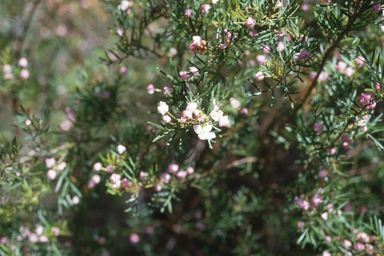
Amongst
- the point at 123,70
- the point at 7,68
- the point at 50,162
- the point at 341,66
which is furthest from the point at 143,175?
the point at 7,68

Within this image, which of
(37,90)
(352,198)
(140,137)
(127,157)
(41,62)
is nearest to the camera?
(127,157)

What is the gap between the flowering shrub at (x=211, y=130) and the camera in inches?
29.0

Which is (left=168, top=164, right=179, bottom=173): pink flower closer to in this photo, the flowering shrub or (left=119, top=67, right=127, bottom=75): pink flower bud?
the flowering shrub

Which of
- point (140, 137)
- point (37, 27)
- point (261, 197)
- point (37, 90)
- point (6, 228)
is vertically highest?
point (140, 137)

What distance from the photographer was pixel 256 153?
4.43 feet

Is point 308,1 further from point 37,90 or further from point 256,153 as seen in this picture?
point 37,90

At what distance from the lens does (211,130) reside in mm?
929

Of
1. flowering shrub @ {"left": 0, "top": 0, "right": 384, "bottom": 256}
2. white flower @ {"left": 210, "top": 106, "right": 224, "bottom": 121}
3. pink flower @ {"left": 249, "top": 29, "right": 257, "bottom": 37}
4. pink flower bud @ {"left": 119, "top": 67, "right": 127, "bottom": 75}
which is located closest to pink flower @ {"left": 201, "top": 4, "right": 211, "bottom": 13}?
flowering shrub @ {"left": 0, "top": 0, "right": 384, "bottom": 256}

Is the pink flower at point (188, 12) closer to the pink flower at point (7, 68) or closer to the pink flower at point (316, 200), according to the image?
the pink flower at point (316, 200)

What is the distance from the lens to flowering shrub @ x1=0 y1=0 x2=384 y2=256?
0.74 m

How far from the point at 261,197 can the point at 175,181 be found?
56cm

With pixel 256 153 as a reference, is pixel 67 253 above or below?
below

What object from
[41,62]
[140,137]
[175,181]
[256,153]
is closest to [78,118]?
[140,137]

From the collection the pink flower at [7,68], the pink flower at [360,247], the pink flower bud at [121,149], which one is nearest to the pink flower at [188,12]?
the pink flower bud at [121,149]
